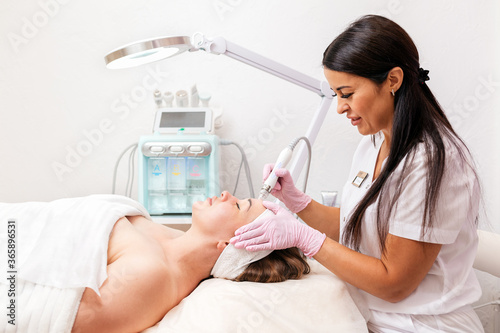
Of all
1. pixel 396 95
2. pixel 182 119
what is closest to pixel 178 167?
pixel 182 119

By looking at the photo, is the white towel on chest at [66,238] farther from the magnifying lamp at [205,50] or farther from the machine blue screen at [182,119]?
the machine blue screen at [182,119]

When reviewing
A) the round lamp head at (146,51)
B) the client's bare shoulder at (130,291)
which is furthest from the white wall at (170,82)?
the client's bare shoulder at (130,291)

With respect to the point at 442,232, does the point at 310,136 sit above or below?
above

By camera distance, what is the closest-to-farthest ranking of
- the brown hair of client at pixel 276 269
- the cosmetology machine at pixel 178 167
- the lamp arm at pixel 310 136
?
the brown hair of client at pixel 276 269 → the lamp arm at pixel 310 136 → the cosmetology machine at pixel 178 167

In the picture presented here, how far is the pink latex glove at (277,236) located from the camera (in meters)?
→ 1.22

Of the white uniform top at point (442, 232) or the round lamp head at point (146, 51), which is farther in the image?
the round lamp head at point (146, 51)

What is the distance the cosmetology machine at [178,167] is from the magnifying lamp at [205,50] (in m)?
0.43

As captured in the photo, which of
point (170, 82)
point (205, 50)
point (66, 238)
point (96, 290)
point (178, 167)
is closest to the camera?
point (96, 290)

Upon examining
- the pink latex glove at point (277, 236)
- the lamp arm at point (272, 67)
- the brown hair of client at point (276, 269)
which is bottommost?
the brown hair of client at point (276, 269)

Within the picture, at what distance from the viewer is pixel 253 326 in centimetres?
106

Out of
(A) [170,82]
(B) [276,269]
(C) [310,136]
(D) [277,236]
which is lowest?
(B) [276,269]

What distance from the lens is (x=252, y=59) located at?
1.55m

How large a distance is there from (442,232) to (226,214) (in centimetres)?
61

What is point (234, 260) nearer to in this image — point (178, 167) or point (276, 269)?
point (276, 269)
